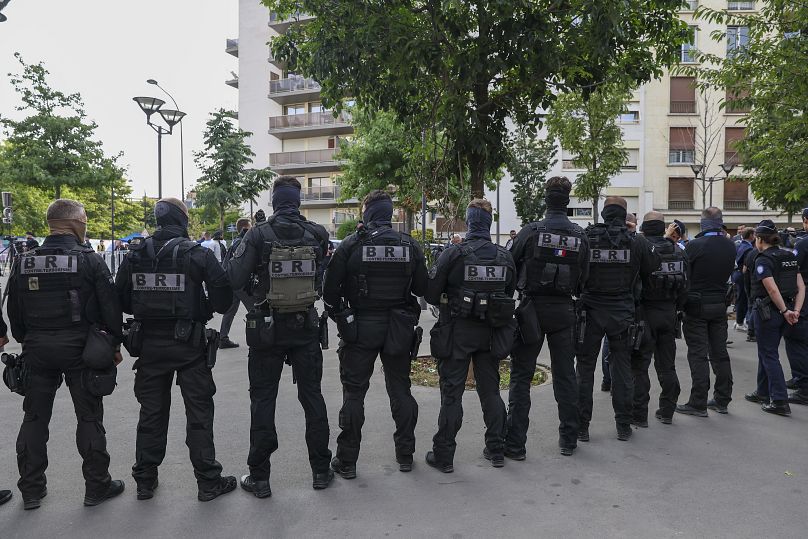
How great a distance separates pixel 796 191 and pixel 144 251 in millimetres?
10298

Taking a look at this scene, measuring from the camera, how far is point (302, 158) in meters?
40.8

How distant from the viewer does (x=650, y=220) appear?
584 centimetres

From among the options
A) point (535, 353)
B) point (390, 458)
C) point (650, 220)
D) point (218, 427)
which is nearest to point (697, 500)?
point (535, 353)

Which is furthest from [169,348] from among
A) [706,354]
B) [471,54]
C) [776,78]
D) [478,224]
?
[776,78]

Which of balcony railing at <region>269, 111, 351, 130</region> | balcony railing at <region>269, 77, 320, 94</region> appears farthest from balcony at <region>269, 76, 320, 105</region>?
balcony railing at <region>269, 111, 351, 130</region>

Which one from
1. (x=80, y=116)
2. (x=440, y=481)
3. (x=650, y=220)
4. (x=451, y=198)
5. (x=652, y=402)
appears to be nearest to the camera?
(x=440, y=481)

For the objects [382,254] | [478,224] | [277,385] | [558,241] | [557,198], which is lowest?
[277,385]

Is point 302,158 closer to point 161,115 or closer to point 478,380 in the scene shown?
point 161,115

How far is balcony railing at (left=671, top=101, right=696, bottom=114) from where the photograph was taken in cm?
3422

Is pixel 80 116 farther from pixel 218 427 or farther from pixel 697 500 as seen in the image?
pixel 697 500

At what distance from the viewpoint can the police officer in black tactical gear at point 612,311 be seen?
5.15 metres

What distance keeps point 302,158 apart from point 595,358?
3774 cm

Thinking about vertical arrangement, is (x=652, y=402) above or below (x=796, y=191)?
below

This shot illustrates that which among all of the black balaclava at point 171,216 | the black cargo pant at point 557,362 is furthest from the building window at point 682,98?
the black balaclava at point 171,216
